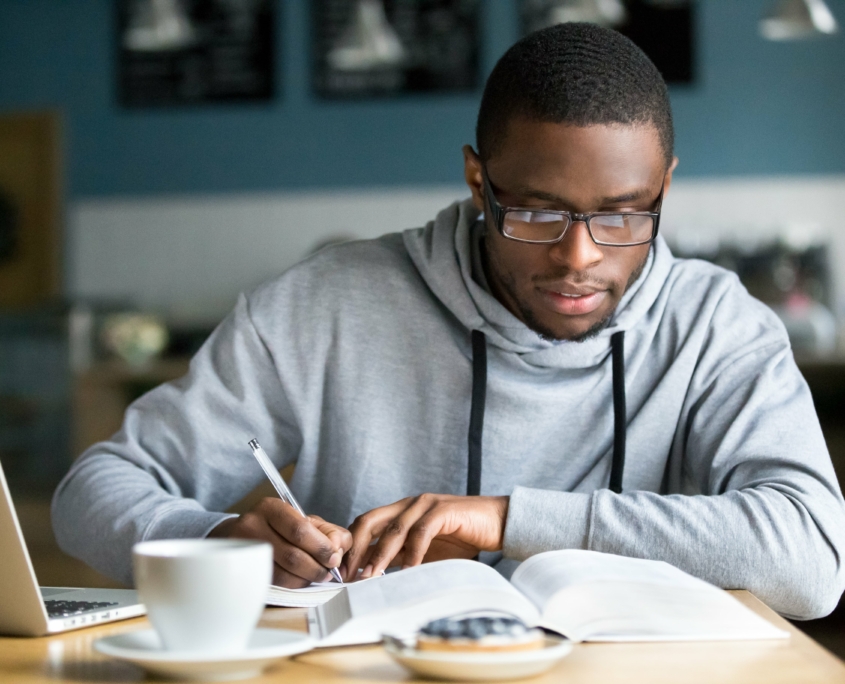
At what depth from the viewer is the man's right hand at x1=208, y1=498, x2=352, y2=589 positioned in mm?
972

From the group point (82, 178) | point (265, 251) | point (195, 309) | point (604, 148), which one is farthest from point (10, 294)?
→ point (604, 148)

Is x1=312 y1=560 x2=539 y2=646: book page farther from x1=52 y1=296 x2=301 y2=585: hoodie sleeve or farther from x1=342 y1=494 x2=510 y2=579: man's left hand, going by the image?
x1=52 y1=296 x2=301 y2=585: hoodie sleeve

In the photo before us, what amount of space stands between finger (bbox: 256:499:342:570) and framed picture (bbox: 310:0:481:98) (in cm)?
408

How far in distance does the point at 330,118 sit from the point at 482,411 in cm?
379

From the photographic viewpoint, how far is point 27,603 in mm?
798

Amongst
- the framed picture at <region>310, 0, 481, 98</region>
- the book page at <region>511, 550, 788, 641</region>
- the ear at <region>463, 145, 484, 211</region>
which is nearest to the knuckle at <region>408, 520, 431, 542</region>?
the book page at <region>511, 550, 788, 641</region>

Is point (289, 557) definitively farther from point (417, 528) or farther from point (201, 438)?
point (201, 438)

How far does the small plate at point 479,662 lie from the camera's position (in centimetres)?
64

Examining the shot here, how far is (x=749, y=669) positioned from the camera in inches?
26.9

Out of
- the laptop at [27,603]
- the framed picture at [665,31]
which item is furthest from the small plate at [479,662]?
the framed picture at [665,31]

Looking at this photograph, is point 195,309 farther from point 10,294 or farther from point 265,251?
point 10,294

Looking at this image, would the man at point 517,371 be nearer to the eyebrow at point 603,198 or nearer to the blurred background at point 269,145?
the eyebrow at point 603,198

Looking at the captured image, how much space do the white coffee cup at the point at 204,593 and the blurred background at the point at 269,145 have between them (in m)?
3.88

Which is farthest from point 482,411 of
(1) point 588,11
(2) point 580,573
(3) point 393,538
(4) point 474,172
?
(1) point 588,11
